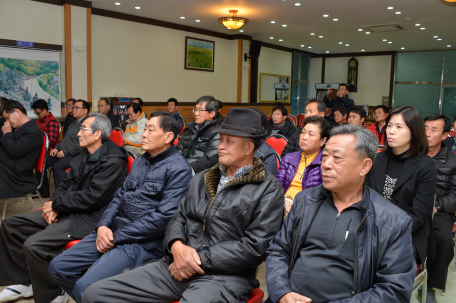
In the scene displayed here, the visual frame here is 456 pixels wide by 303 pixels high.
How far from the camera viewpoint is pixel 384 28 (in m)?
9.85

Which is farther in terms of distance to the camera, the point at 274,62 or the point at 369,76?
the point at 369,76

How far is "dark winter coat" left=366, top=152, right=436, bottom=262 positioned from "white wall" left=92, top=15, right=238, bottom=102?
7741mm

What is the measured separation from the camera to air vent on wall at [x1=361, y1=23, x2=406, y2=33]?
950 centimetres

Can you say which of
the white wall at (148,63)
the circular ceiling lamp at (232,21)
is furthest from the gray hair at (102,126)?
the circular ceiling lamp at (232,21)

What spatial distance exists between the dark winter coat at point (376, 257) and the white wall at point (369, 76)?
14.7 m

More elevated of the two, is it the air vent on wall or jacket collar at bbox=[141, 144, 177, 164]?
the air vent on wall

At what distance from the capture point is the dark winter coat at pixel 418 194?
6.57ft

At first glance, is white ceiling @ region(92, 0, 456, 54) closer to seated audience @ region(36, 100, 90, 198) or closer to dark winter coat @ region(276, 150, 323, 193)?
seated audience @ region(36, 100, 90, 198)

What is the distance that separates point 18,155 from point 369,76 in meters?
14.3

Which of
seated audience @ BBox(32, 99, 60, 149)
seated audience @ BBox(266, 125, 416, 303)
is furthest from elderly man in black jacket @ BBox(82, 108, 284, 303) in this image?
seated audience @ BBox(32, 99, 60, 149)

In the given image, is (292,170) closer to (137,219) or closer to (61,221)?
(137,219)

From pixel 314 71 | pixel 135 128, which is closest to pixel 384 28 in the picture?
pixel 314 71

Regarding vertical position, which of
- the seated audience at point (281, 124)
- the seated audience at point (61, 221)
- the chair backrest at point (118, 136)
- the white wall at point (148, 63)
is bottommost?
the seated audience at point (61, 221)

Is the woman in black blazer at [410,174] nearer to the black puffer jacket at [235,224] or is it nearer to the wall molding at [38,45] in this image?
the black puffer jacket at [235,224]
